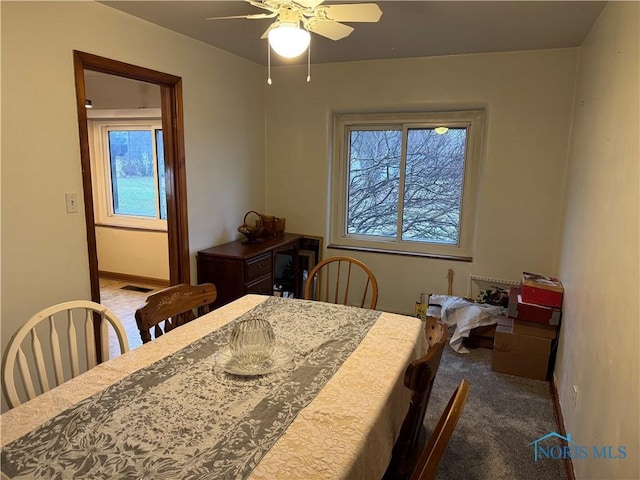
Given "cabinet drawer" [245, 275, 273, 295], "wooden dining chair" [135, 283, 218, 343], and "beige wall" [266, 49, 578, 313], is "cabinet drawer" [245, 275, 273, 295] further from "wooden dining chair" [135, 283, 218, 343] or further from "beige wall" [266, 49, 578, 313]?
"wooden dining chair" [135, 283, 218, 343]

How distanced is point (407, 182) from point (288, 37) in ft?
7.70

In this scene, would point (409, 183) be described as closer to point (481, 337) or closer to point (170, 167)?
point (481, 337)

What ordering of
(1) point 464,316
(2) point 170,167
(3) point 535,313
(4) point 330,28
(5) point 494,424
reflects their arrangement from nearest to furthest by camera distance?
(4) point 330,28
(5) point 494,424
(3) point 535,313
(2) point 170,167
(1) point 464,316

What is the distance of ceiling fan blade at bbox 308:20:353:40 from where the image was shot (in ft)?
6.36

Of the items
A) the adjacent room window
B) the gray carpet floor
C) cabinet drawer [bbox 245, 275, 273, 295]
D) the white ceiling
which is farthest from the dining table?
the adjacent room window

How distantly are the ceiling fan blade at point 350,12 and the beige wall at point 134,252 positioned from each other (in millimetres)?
3515

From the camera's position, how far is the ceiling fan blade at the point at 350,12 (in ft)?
5.78

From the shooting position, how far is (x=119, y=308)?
405 cm

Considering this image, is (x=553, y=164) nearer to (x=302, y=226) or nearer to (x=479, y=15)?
(x=479, y=15)

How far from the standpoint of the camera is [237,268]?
3.08 metres

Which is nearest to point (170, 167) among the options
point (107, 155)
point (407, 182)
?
point (407, 182)

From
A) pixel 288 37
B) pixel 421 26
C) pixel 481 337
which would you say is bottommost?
pixel 481 337

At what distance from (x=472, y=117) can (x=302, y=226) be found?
1851 millimetres

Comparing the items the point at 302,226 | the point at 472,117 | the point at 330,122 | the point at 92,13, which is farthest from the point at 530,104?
the point at 92,13
